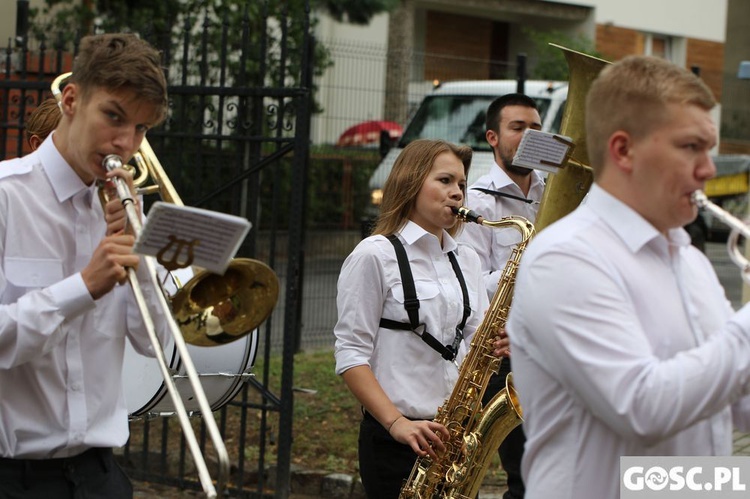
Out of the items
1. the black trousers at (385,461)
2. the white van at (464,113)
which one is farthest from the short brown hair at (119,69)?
the white van at (464,113)

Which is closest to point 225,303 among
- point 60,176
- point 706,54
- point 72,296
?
point 72,296

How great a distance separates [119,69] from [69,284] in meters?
0.52

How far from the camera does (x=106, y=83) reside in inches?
106

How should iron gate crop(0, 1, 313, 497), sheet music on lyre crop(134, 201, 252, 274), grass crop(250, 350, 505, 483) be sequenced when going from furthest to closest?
grass crop(250, 350, 505, 483) < iron gate crop(0, 1, 313, 497) < sheet music on lyre crop(134, 201, 252, 274)

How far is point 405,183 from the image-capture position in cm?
411

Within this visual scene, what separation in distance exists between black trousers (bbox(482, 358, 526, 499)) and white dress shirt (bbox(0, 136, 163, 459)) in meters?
2.32

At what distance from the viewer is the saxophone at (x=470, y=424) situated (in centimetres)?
391

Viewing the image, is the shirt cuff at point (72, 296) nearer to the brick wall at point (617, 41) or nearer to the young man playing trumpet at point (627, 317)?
the young man playing trumpet at point (627, 317)

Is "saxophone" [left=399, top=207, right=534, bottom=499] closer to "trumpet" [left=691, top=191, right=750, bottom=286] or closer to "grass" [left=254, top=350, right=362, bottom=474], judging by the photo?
"trumpet" [left=691, top=191, right=750, bottom=286]

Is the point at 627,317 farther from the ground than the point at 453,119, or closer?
closer

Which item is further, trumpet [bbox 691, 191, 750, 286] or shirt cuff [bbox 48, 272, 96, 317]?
shirt cuff [bbox 48, 272, 96, 317]

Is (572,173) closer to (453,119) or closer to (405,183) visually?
(405,183)

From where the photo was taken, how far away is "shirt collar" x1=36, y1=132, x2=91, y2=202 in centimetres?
277

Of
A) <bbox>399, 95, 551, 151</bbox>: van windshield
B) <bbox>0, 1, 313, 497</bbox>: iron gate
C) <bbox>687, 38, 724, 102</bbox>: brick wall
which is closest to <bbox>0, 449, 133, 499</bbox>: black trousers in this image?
<bbox>0, 1, 313, 497</bbox>: iron gate
